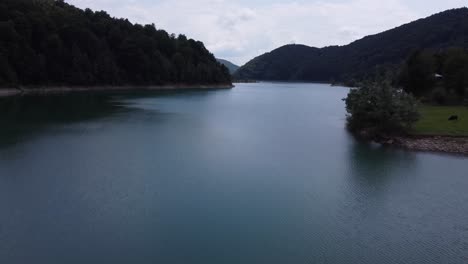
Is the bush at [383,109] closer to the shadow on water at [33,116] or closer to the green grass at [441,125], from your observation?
the green grass at [441,125]

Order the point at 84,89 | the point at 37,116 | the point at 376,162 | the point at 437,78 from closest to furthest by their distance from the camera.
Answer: the point at 376,162, the point at 37,116, the point at 437,78, the point at 84,89

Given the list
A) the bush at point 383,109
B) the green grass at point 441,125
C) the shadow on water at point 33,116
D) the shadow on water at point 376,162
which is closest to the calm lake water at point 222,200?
the shadow on water at point 376,162

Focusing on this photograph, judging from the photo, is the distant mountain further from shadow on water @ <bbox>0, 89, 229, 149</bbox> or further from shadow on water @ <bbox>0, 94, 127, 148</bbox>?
shadow on water @ <bbox>0, 94, 127, 148</bbox>

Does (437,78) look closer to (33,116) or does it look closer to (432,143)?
(432,143)

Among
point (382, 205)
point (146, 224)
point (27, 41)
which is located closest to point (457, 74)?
point (382, 205)

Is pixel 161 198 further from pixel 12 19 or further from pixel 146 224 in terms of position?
pixel 12 19

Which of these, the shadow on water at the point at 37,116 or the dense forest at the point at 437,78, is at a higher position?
the dense forest at the point at 437,78

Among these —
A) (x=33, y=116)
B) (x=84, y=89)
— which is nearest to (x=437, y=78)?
(x=33, y=116)
